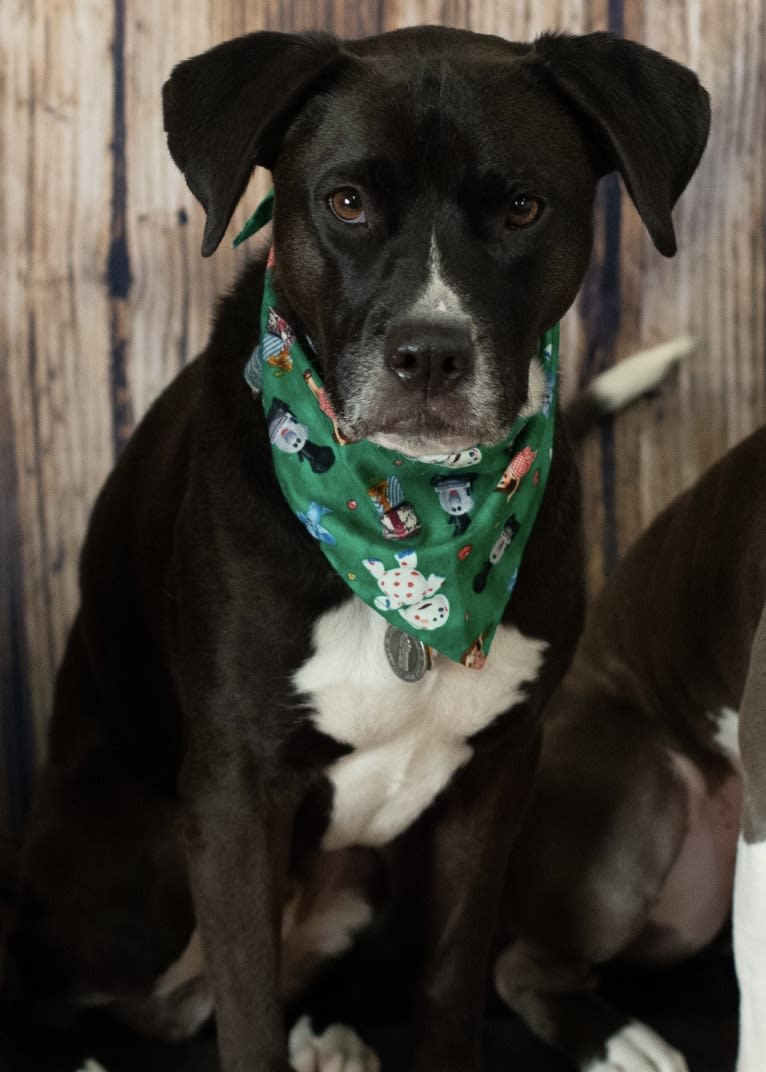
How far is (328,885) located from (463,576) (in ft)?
1.81

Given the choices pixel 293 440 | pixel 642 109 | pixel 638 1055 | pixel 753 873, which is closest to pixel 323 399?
pixel 293 440

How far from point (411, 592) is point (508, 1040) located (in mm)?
791

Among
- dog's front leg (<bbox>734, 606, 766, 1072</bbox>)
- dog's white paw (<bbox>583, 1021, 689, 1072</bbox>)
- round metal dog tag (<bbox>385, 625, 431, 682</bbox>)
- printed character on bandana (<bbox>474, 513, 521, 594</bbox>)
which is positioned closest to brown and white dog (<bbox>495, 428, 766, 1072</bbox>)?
dog's white paw (<bbox>583, 1021, 689, 1072</bbox>)

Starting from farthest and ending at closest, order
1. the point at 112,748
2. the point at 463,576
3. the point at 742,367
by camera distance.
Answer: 1. the point at 742,367
2. the point at 112,748
3. the point at 463,576

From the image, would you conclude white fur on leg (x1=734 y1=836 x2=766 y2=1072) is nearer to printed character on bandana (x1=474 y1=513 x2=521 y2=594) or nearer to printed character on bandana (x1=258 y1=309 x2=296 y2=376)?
printed character on bandana (x1=474 y1=513 x2=521 y2=594)

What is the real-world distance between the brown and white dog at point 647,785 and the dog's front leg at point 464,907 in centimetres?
15

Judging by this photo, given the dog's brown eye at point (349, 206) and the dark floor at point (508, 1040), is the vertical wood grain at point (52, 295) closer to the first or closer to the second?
the dark floor at point (508, 1040)

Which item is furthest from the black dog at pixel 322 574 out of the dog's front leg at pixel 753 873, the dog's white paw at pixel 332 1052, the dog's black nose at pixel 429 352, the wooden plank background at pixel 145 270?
the wooden plank background at pixel 145 270

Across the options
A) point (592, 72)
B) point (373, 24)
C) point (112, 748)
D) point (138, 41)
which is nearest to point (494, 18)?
point (373, 24)

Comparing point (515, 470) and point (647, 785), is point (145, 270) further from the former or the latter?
point (647, 785)

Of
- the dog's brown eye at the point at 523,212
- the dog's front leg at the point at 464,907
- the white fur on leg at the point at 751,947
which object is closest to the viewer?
the dog's brown eye at the point at 523,212

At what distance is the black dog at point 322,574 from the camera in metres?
1.60

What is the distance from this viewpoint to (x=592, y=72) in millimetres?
1656

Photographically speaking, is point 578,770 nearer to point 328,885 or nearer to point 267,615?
point 328,885
